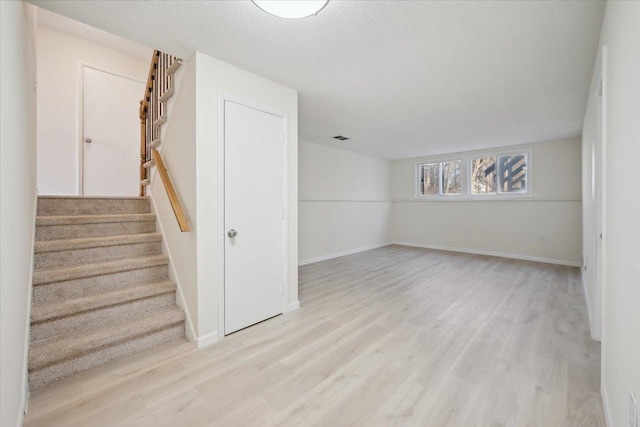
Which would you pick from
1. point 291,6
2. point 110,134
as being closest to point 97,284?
point 291,6

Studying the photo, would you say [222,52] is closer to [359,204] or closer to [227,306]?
[227,306]

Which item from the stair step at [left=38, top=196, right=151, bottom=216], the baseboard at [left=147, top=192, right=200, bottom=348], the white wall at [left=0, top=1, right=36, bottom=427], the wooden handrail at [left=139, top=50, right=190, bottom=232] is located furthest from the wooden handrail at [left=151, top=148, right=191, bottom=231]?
the white wall at [left=0, top=1, right=36, bottom=427]

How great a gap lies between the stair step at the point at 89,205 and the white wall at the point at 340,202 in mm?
2756

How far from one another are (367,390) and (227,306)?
4.46 ft

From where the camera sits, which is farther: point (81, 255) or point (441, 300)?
point (441, 300)

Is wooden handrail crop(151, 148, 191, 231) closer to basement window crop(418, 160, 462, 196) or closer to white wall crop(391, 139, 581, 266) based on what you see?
white wall crop(391, 139, 581, 266)

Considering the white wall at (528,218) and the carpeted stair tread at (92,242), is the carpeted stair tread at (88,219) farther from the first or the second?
the white wall at (528,218)

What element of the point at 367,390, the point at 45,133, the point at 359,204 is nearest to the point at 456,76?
the point at 367,390

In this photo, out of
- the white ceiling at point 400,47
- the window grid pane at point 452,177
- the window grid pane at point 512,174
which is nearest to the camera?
the white ceiling at point 400,47

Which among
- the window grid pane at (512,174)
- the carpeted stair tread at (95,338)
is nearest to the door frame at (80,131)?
the carpeted stair tread at (95,338)

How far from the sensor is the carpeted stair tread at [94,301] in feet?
6.20

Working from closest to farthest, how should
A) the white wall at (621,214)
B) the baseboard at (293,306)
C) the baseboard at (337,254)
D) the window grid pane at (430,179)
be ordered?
1. the white wall at (621,214)
2. the baseboard at (293,306)
3. the baseboard at (337,254)
4. the window grid pane at (430,179)

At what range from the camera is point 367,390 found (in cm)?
172

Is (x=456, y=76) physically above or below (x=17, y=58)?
above
